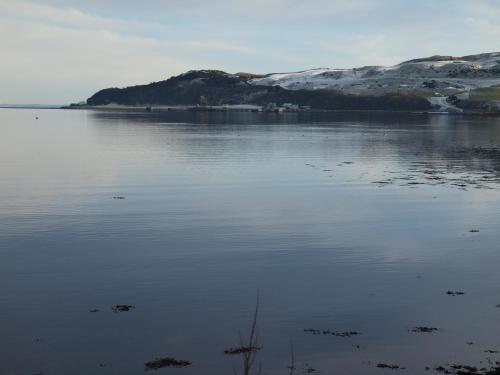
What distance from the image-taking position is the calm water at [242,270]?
19.4 metres

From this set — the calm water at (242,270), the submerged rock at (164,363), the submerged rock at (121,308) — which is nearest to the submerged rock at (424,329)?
the calm water at (242,270)

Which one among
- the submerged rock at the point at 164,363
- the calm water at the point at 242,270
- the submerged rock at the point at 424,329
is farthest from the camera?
the submerged rock at the point at 424,329

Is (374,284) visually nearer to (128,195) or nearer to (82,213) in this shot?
(82,213)

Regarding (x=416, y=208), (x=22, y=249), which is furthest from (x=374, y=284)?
(x=416, y=208)

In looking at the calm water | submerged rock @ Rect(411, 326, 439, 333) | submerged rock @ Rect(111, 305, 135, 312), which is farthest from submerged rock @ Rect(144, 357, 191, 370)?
submerged rock @ Rect(411, 326, 439, 333)

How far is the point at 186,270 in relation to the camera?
27.4 m

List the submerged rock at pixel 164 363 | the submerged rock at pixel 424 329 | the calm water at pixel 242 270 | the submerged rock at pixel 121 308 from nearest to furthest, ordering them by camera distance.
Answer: the submerged rock at pixel 164 363 < the calm water at pixel 242 270 < the submerged rock at pixel 424 329 < the submerged rock at pixel 121 308

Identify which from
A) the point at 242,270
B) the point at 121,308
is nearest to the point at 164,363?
the point at 121,308

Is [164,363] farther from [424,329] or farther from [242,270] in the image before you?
[242,270]

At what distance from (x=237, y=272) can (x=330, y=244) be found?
7.25 metres

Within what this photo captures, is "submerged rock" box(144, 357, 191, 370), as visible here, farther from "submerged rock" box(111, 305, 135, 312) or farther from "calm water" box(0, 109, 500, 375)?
"submerged rock" box(111, 305, 135, 312)

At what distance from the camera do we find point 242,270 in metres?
27.5

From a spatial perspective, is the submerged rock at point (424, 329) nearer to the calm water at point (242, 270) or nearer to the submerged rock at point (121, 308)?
the calm water at point (242, 270)

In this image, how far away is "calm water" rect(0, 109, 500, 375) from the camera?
19.4 meters
